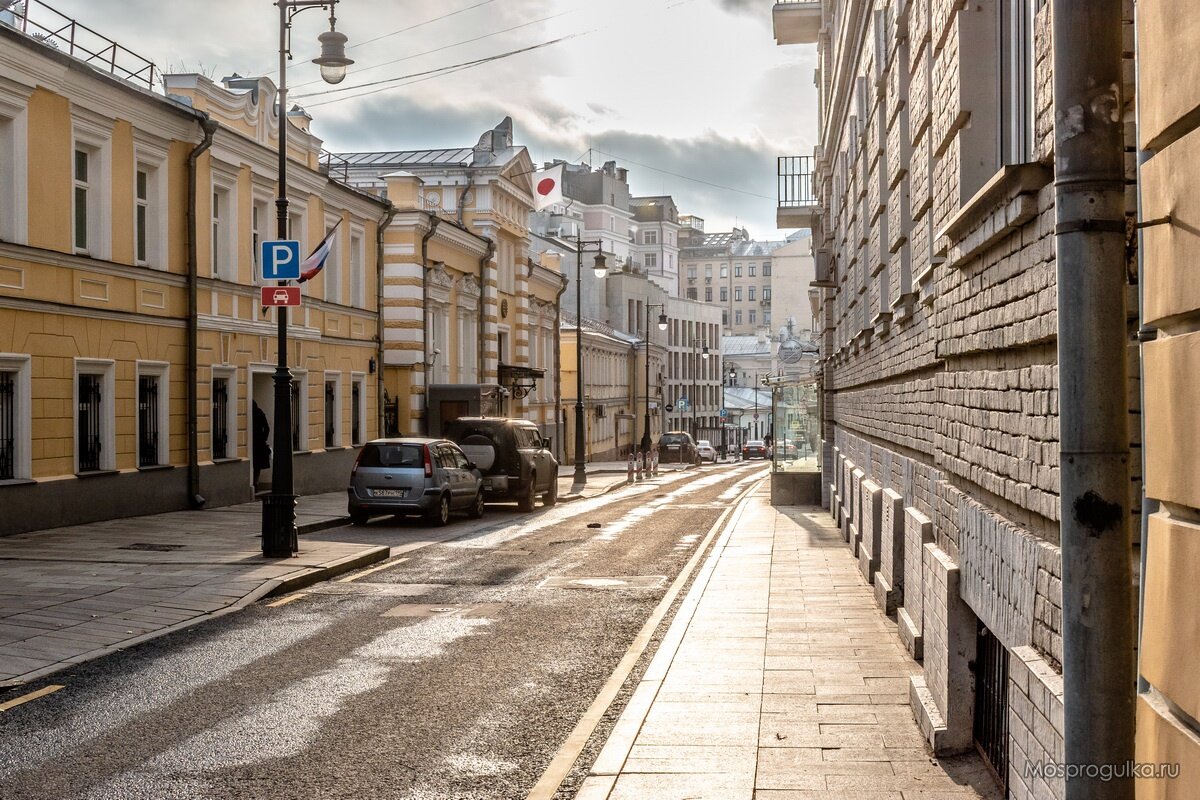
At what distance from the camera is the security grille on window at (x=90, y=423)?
19.2 metres

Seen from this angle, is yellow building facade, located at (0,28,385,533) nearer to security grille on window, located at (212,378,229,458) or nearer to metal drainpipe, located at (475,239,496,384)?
security grille on window, located at (212,378,229,458)

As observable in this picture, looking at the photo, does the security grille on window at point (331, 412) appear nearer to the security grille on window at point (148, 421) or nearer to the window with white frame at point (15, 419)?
the security grille on window at point (148, 421)

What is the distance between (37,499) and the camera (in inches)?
698

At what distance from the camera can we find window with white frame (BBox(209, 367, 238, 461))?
23.7 metres

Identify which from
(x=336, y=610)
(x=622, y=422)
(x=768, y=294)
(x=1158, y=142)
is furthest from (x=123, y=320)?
(x=768, y=294)

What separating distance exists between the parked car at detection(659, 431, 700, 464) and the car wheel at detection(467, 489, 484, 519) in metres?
43.8

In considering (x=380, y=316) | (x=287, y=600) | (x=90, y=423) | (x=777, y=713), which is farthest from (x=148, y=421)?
(x=777, y=713)

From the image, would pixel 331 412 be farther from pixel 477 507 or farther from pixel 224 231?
pixel 477 507

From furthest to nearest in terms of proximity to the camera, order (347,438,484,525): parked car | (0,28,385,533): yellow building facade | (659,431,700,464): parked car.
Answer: (659,431,700,464): parked car, (347,438,484,525): parked car, (0,28,385,533): yellow building facade

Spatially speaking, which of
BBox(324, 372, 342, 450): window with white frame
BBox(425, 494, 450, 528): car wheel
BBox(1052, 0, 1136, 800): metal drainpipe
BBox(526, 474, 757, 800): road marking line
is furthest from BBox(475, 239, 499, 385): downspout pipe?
A: BBox(1052, 0, 1136, 800): metal drainpipe

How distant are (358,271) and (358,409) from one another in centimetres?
361

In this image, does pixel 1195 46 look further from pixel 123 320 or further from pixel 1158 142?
pixel 123 320

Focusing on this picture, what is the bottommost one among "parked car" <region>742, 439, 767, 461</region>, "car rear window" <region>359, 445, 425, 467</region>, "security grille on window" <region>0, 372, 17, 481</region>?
"parked car" <region>742, 439, 767, 461</region>

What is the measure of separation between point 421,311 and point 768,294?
10257cm
